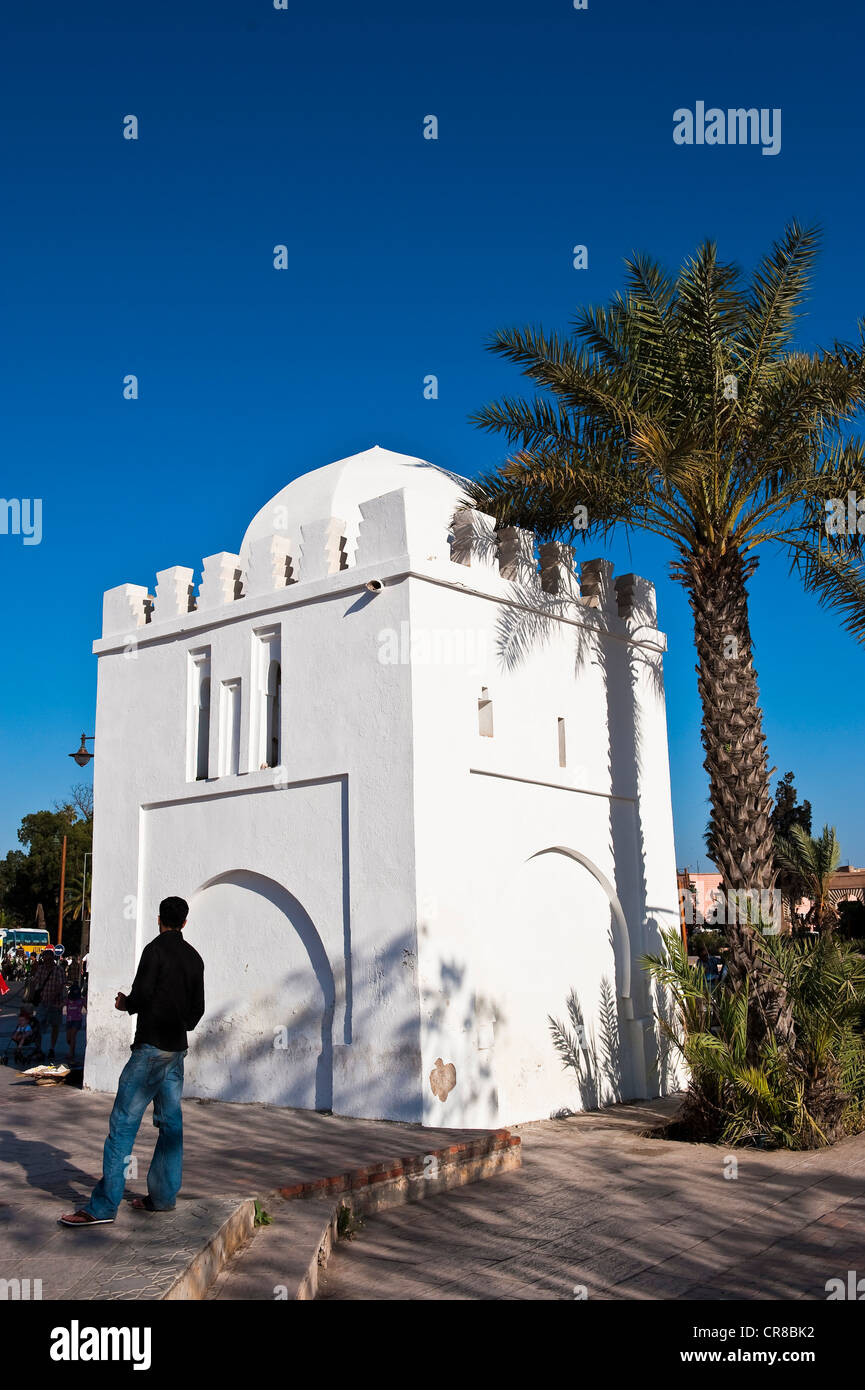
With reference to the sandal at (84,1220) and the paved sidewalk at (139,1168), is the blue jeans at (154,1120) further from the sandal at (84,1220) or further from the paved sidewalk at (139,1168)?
the paved sidewalk at (139,1168)

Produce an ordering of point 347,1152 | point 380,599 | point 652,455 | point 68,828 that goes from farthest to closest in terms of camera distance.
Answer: point 68,828
point 380,599
point 652,455
point 347,1152

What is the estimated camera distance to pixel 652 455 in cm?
995

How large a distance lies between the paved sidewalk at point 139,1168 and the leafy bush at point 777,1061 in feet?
7.52

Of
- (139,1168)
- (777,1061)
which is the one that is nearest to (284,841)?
(139,1168)

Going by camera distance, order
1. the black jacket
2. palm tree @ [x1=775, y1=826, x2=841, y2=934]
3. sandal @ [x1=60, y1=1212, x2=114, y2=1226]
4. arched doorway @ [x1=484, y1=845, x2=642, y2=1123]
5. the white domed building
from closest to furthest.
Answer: sandal @ [x1=60, y1=1212, x2=114, y2=1226] < the black jacket < the white domed building < arched doorway @ [x1=484, y1=845, x2=642, y2=1123] < palm tree @ [x1=775, y1=826, x2=841, y2=934]

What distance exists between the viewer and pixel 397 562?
10.5m

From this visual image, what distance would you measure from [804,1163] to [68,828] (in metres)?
51.1

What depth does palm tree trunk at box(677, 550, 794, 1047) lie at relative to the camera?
10.3 m

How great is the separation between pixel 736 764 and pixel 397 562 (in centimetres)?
382

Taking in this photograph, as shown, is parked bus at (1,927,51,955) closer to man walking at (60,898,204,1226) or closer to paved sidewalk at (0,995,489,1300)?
paved sidewalk at (0,995,489,1300)

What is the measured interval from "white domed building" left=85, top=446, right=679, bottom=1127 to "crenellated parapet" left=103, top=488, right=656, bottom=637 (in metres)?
0.03

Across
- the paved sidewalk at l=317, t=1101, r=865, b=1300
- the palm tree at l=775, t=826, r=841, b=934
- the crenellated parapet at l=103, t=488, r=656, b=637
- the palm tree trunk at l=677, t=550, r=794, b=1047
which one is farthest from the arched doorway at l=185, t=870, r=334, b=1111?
the palm tree at l=775, t=826, r=841, b=934
